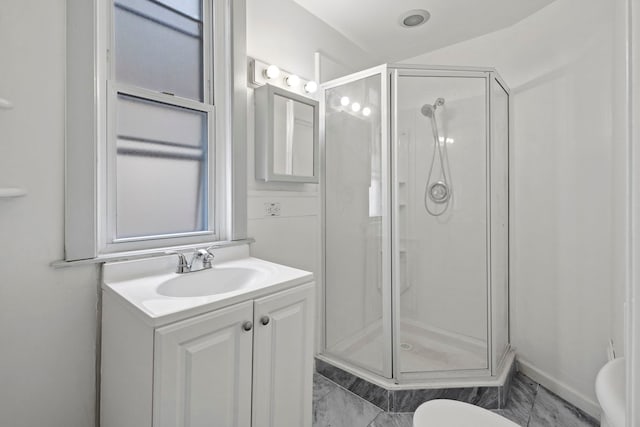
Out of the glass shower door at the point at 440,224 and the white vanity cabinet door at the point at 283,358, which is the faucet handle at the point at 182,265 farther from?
the glass shower door at the point at 440,224

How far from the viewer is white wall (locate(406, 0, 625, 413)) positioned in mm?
1605

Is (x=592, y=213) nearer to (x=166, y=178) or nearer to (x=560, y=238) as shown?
(x=560, y=238)

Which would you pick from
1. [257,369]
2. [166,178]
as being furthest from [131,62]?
[257,369]

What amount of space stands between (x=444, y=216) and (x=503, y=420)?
1.29 meters

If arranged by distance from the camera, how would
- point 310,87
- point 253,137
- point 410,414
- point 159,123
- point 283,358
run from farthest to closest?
point 310,87, point 253,137, point 410,414, point 159,123, point 283,358

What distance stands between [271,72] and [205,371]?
1537 mm

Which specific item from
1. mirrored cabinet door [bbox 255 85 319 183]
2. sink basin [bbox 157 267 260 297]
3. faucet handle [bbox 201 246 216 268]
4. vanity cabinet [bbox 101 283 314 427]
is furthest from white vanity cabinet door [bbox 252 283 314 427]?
mirrored cabinet door [bbox 255 85 319 183]

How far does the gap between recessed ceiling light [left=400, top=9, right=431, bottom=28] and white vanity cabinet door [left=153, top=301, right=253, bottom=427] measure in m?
2.15

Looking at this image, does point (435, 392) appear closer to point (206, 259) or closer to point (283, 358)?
A: point (283, 358)

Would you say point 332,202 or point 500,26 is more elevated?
point 500,26

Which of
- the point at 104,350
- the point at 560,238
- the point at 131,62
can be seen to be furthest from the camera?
the point at 560,238

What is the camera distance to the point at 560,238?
188 centimetres

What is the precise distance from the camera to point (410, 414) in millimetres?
1634

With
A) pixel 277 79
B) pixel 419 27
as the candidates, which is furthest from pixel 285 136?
pixel 419 27
